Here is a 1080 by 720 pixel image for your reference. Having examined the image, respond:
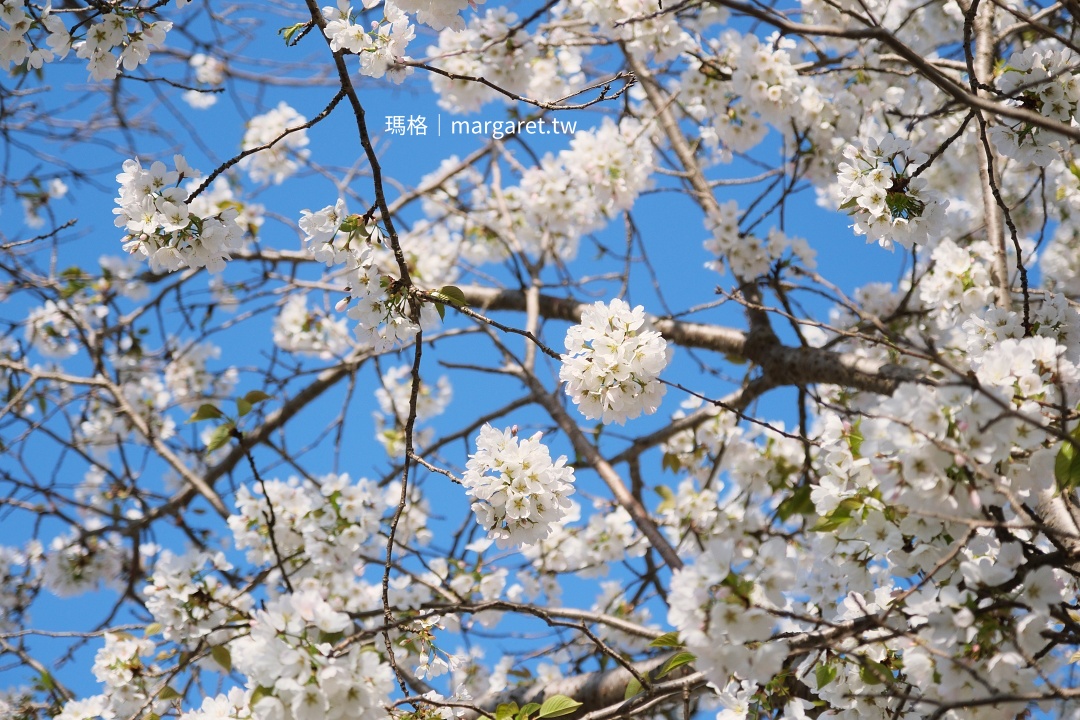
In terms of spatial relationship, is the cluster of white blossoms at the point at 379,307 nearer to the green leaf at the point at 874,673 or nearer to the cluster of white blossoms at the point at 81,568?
the green leaf at the point at 874,673

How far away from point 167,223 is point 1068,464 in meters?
1.67

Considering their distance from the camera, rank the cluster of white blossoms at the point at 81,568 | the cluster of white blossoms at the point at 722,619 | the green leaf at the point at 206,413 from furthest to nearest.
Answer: the cluster of white blossoms at the point at 81,568 < the green leaf at the point at 206,413 < the cluster of white blossoms at the point at 722,619

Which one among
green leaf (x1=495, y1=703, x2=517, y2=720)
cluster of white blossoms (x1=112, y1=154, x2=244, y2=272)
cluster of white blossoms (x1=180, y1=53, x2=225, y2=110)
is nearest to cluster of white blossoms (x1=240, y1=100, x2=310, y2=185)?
cluster of white blossoms (x1=180, y1=53, x2=225, y2=110)

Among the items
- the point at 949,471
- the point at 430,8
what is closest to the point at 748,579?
the point at 949,471

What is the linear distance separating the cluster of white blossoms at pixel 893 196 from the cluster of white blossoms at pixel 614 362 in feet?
1.96

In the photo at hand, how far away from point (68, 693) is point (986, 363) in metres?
3.01

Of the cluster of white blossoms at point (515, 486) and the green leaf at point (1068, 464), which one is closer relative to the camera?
the green leaf at point (1068, 464)

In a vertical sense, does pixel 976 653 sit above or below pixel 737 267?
below

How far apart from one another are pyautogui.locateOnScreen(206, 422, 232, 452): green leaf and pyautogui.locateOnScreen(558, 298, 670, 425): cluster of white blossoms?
117 centimetres

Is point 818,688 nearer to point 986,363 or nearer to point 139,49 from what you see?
point 986,363

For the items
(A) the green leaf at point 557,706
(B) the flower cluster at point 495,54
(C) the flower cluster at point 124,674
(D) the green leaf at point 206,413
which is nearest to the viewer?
(A) the green leaf at point 557,706

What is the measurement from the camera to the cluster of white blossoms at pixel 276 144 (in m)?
3.74

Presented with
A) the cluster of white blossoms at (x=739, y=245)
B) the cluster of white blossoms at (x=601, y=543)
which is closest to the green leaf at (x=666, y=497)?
the cluster of white blossoms at (x=601, y=543)

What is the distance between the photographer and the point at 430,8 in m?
1.51
